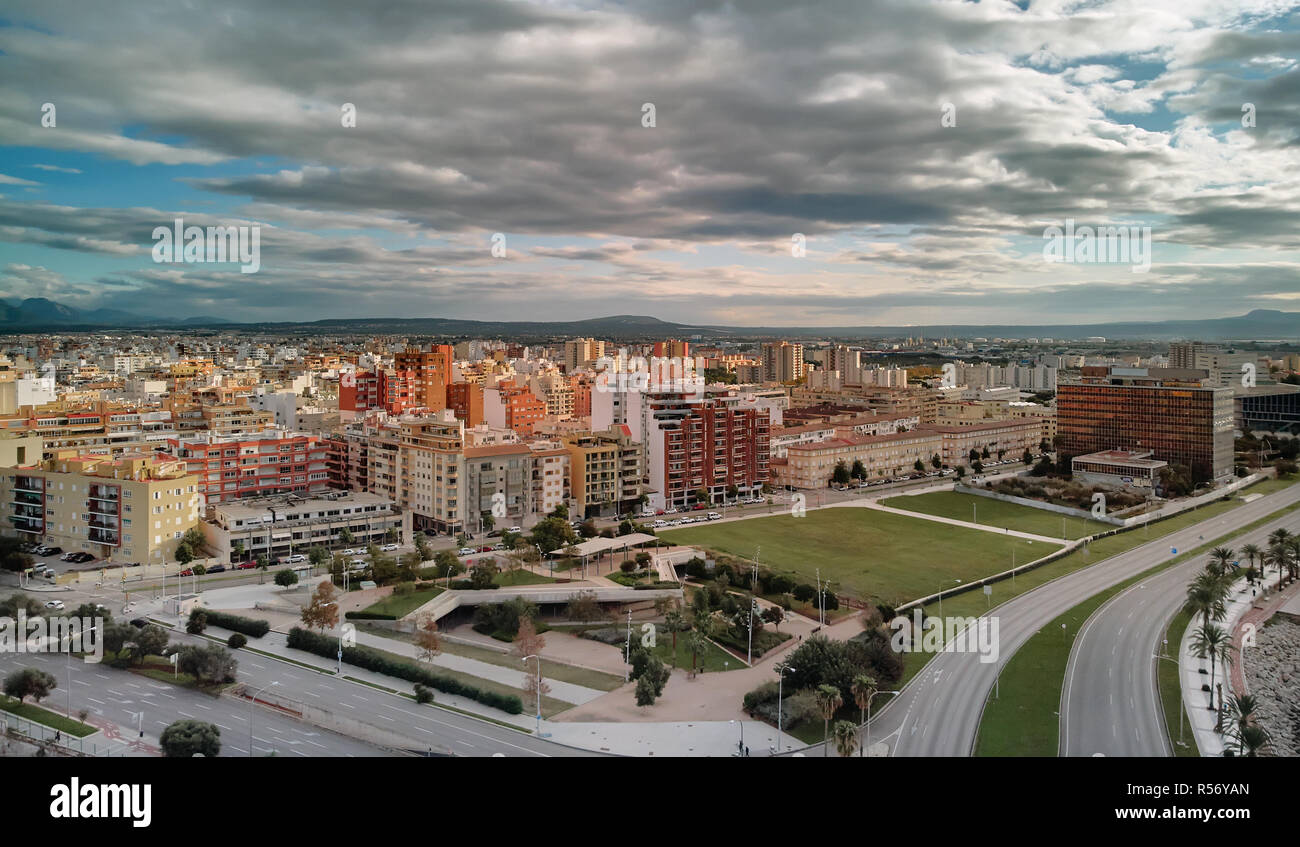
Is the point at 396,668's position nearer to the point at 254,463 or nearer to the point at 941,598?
the point at 941,598

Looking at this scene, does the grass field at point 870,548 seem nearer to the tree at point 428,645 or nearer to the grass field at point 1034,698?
the grass field at point 1034,698

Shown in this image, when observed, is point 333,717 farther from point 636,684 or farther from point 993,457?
point 993,457

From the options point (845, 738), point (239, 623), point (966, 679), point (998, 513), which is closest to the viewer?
point (845, 738)

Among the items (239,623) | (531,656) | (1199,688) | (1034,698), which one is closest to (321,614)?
(239,623)

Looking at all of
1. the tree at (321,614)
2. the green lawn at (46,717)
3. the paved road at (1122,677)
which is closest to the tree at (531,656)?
the tree at (321,614)

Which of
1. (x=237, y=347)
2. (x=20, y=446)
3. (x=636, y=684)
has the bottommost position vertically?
(x=636, y=684)

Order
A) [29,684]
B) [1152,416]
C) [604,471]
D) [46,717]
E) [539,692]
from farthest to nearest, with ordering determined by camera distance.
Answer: [1152,416]
[604,471]
[539,692]
[29,684]
[46,717]
